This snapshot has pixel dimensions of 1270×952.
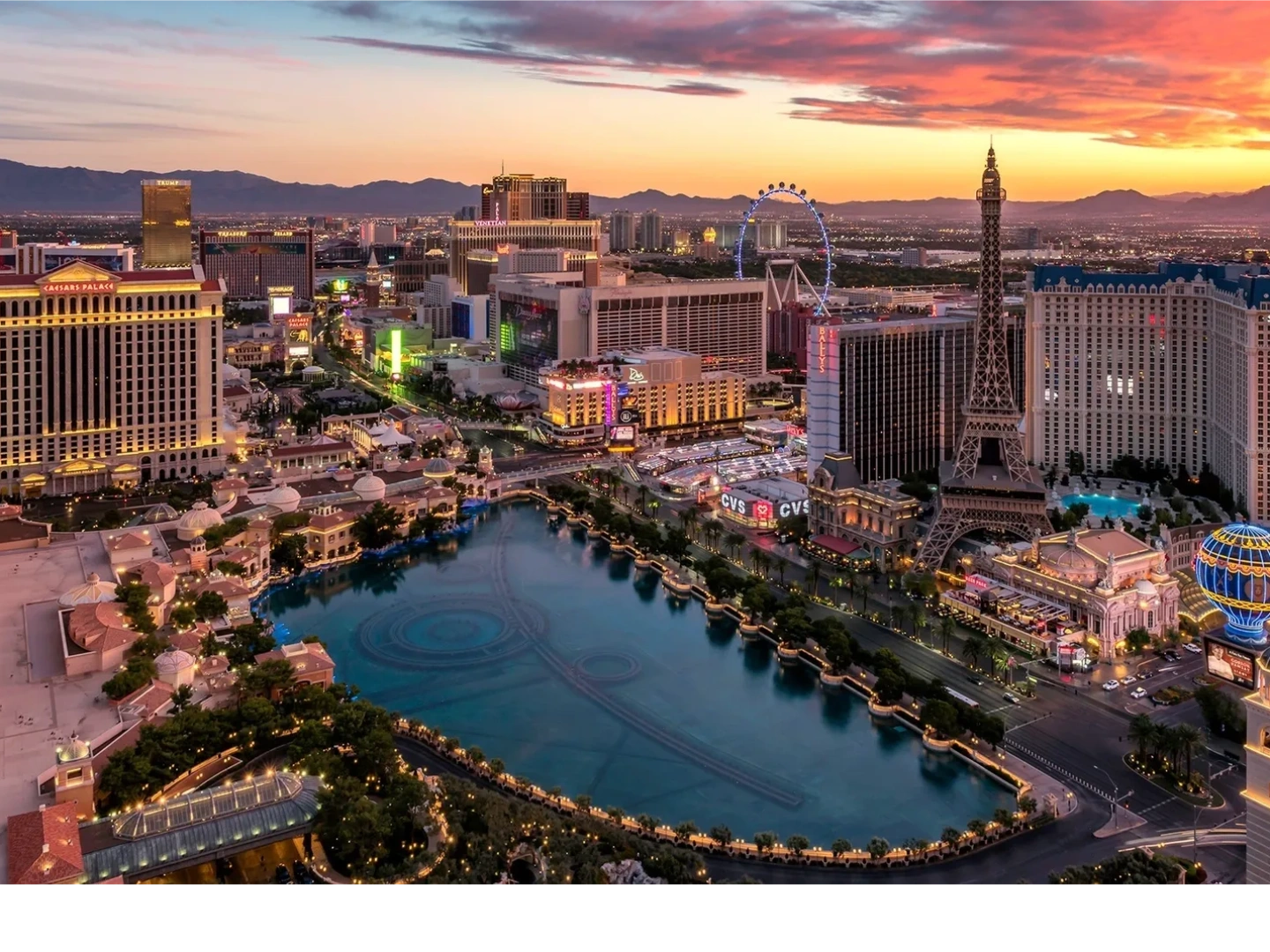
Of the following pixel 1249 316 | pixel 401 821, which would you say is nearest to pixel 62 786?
pixel 401 821

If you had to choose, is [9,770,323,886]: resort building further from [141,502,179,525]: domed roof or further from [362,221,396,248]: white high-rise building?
[362,221,396,248]: white high-rise building

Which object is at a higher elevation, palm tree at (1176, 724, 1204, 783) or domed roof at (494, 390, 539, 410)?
domed roof at (494, 390, 539, 410)

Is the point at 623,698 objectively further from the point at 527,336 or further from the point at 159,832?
the point at 527,336

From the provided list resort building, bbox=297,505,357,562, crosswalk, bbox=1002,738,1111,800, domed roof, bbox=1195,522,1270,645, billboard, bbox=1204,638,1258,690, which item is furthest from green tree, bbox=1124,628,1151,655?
resort building, bbox=297,505,357,562

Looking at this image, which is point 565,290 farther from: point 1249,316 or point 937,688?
point 937,688

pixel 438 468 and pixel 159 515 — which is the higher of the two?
pixel 438 468

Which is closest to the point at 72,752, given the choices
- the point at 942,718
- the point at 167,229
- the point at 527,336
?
the point at 942,718
